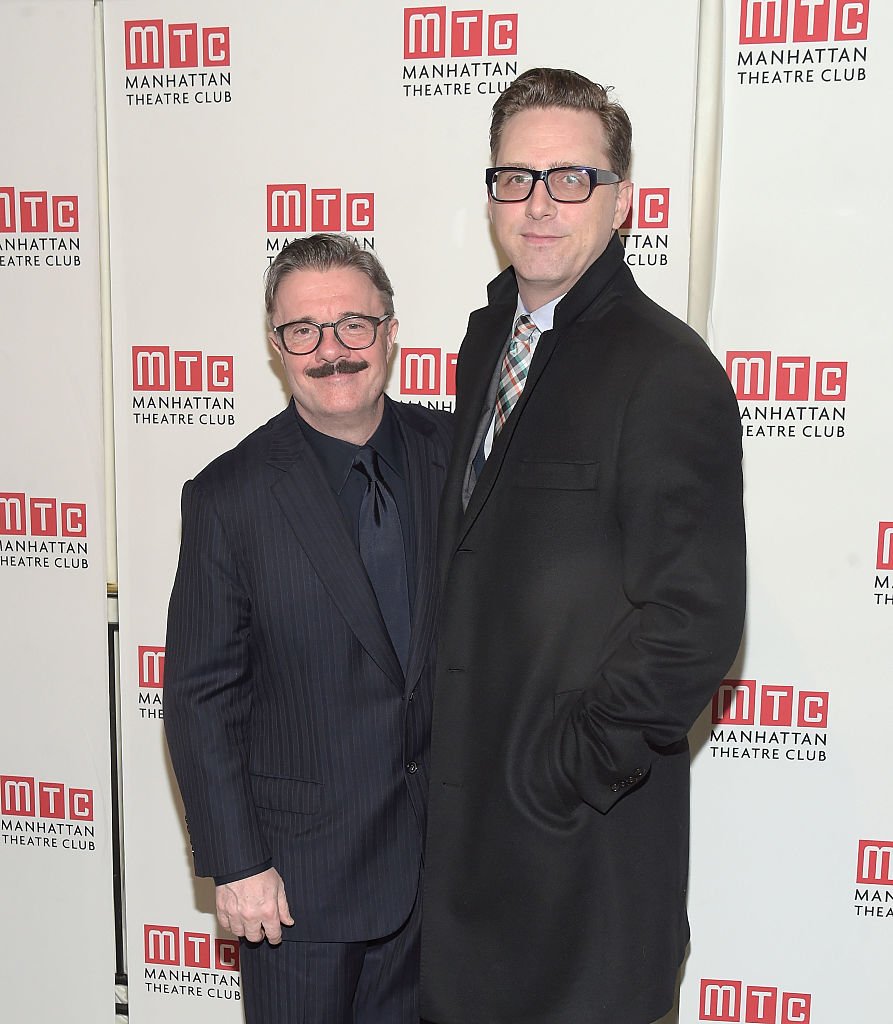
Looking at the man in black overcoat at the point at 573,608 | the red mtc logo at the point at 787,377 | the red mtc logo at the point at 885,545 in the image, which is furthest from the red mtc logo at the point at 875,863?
the red mtc logo at the point at 787,377

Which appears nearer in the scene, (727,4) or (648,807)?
(648,807)

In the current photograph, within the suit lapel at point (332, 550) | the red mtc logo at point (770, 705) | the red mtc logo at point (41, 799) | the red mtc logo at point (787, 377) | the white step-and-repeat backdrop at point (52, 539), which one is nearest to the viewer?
the suit lapel at point (332, 550)

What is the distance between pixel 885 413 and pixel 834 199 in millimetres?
507

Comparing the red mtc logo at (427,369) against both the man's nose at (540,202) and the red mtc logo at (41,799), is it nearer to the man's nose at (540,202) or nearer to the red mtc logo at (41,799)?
the man's nose at (540,202)

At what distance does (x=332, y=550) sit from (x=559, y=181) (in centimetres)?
75

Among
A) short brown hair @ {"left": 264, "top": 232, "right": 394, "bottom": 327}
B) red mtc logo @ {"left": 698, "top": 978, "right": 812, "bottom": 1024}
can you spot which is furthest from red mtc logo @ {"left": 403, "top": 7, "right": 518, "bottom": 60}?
red mtc logo @ {"left": 698, "top": 978, "right": 812, "bottom": 1024}

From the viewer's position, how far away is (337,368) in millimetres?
1911

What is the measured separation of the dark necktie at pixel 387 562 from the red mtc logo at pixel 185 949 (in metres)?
1.46

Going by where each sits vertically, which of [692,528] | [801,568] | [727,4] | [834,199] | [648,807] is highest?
[727,4]

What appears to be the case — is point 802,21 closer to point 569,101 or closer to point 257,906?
point 569,101

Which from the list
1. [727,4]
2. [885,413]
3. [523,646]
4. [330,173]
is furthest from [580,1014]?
[727,4]

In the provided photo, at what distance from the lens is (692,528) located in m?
1.61

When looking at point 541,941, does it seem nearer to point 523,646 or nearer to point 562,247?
point 523,646

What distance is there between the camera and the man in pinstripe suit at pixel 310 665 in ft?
6.25
